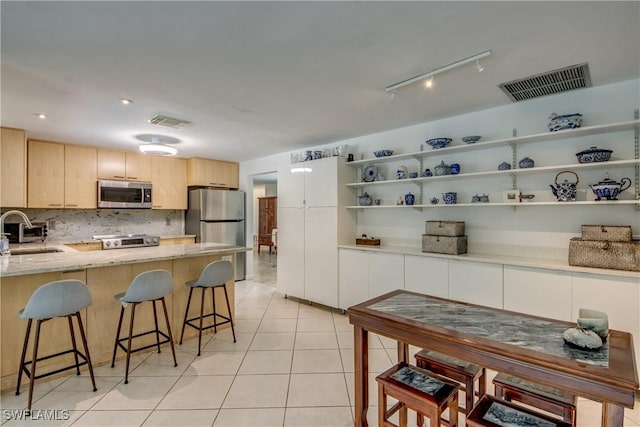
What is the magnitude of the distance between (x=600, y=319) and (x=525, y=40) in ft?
5.32

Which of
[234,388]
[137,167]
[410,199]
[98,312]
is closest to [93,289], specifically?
[98,312]

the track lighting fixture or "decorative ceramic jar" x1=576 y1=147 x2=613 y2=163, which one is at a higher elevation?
the track lighting fixture

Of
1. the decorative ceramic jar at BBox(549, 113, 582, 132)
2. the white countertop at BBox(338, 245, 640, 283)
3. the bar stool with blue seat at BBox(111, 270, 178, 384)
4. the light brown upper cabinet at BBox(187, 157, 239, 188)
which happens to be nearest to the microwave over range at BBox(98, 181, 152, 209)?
the light brown upper cabinet at BBox(187, 157, 239, 188)

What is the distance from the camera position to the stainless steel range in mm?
4496

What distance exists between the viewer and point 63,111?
304 cm

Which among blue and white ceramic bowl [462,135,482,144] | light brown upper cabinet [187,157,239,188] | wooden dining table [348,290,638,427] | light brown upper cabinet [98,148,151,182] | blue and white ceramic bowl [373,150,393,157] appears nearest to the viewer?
wooden dining table [348,290,638,427]

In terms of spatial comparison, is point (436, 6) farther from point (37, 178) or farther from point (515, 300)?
point (37, 178)

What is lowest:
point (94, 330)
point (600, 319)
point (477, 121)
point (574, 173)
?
point (94, 330)

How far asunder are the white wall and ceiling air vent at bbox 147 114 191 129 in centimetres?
231

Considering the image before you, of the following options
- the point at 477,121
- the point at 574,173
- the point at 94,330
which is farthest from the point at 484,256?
the point at 94,330

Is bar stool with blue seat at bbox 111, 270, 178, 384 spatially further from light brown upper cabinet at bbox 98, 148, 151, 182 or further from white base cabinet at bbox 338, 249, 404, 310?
light brown upper cabinet at bbox 98, 148, 151, 182

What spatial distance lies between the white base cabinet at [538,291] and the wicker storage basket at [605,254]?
178 millimetres

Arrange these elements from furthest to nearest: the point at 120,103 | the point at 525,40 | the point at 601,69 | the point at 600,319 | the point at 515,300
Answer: the point at 120,103
the point at 515,300
the point at 601,69
the point at 525,40
the point at 600,319

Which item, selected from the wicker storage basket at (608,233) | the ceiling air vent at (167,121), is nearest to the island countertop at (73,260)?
the ceiling air vent at (167,121)
